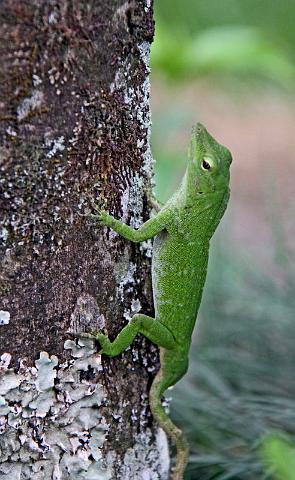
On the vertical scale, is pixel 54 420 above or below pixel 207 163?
below

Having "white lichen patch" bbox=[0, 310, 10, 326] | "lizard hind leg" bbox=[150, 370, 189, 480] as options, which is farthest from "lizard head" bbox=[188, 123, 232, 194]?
"white lichen patch" bbox=[0, 310, 10, 326]

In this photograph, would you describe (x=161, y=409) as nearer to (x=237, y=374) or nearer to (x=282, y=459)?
(x=282, y=459)

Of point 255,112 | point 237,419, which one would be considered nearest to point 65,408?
point 237,419

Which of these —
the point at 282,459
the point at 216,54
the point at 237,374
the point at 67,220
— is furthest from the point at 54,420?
the point at 216,54

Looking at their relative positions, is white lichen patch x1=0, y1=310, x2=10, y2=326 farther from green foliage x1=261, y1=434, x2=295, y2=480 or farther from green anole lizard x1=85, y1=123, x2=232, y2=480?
green foliage x1=261, y1=434, x2=295, y2=480

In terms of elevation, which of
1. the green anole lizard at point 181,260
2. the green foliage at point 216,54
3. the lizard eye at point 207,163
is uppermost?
the green foliage at point 216,54

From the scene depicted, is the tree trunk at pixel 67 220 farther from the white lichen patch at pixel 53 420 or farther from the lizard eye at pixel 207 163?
the lizard eye at pixel 207 163

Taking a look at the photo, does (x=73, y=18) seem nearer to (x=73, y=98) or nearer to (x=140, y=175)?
(x=73, y=98)

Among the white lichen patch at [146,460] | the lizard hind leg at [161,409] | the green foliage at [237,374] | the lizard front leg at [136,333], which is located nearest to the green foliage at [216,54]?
the green foliage at [237,374]
